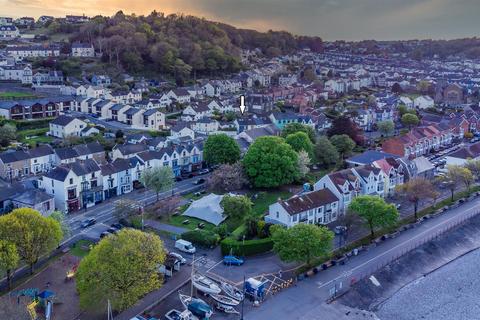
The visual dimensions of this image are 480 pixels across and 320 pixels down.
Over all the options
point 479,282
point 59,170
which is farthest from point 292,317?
point 59,170

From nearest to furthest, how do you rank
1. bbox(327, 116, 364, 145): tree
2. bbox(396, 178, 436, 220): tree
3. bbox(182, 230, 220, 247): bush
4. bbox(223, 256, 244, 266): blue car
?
bbox(223, 256, 244, 266): blue car
bbox(182, 230, 220, 247): bush
bbox(396, 178, 436, 220): tree
bbox(327, 116, 364, 145): tree

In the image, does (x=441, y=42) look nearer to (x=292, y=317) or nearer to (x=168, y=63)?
(x=168, y=63)

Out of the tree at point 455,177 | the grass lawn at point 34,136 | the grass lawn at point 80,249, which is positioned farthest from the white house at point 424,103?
the grass lawn at point 80,249

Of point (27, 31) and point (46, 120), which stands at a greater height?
point (27, 31)

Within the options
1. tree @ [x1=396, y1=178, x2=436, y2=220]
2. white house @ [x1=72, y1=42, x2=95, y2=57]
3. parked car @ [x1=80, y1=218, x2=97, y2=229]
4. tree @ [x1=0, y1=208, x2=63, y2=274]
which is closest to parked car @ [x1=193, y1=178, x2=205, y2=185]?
parked car @ [x1=80, y1=218, x2=97, y2=229]

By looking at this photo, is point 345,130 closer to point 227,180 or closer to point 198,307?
point 227,180

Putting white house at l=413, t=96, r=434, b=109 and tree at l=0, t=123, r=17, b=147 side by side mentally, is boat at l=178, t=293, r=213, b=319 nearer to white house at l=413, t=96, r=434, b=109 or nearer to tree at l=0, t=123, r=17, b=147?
tree at l=0, t=123, r=17, b=147

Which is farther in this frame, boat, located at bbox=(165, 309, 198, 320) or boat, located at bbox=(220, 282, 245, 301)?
boat, located at bbox=(220, 282, 245, 301)
